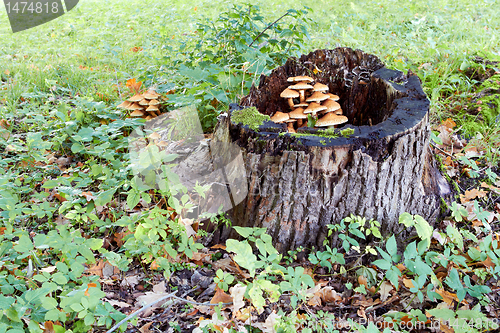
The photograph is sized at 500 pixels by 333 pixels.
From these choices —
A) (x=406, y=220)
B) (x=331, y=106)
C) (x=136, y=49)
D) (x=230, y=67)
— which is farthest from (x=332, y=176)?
(x=136, y=49)

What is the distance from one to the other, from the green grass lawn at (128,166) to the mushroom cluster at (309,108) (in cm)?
59

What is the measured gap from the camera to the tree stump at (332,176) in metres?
2.33

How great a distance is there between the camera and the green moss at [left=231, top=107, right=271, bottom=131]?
251 cm

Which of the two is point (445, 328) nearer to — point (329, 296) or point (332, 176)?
point (329, 296)

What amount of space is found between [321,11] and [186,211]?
24.6ft

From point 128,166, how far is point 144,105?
174 cm

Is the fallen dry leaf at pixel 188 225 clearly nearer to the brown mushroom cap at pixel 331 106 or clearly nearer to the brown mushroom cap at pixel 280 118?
the brown mushroom cap at pixel 280 118

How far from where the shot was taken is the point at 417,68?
5.11 m

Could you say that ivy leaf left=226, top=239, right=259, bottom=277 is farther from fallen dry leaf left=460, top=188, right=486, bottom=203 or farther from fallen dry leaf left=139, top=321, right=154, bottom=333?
fallen dry leaf left=460, top=188, right=486, bottom=203

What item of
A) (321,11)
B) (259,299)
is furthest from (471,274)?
(321,11)

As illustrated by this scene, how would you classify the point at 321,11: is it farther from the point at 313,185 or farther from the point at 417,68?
the point at 313,185

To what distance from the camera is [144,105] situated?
171 inches

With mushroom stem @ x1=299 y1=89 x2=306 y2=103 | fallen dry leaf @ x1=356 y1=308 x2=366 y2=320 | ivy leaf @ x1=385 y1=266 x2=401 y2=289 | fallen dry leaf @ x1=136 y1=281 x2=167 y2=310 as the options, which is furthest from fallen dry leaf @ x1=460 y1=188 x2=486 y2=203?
fallen dry leaf @ x1=136 y1=281 x2=167 y2=310

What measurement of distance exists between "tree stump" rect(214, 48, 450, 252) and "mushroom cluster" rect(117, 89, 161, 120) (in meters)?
1.78
